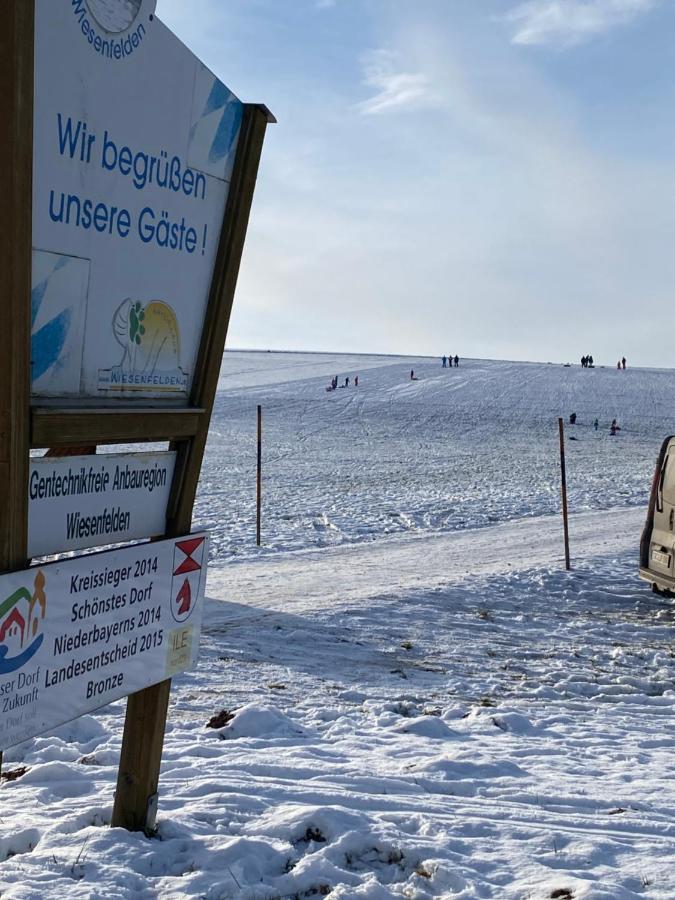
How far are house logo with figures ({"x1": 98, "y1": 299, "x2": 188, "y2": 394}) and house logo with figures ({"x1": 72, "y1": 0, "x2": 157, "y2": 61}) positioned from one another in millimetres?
996

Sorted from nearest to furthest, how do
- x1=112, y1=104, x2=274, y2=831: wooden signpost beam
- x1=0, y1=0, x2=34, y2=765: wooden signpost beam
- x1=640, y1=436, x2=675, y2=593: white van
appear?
x1=0, y1=0, x2=34, y2=765: wooden signpost beam, x1=112, y1=104, x2=274, y2=831: wooden signpost beam, x1=640, y1=436, x2=675, y2=593: white van

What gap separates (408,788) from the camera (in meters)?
5.44

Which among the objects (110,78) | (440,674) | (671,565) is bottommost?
(440,674)

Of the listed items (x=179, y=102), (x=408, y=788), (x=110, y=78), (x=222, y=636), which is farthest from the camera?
(x=222, y=636)

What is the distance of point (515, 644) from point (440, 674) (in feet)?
4.71

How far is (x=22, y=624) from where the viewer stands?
3.70 meters

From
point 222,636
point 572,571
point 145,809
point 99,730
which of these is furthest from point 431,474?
point 145,809

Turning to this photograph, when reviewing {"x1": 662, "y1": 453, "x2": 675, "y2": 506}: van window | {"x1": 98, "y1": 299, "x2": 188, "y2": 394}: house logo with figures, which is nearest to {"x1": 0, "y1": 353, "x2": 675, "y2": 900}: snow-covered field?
{"x1": 662, "y1": 453, "x2": 675, "y2": 506}: van window

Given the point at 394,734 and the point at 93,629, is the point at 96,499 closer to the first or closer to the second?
the point at 93,629

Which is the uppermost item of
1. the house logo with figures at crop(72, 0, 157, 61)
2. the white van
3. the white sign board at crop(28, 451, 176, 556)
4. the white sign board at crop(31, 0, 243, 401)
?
the house logo with figures at crop(72, 0, 157, 61)

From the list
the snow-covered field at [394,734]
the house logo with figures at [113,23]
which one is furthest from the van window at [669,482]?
the house logo with figures at [113,23]

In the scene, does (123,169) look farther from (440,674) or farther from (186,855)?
(440,674)

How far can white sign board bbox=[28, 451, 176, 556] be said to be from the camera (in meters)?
3.83

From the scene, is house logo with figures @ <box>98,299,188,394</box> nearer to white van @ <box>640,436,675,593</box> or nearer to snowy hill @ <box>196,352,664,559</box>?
white van @ <box>640,436,675,593</box>
